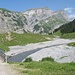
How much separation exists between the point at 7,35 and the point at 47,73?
540 feet

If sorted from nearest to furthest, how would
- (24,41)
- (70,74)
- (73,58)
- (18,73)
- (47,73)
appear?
1. (70,74)
2. (47,73)
3. (18,73)
4. (73,58)
5. (24,41)

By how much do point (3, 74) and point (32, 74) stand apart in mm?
3155

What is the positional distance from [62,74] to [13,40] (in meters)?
157

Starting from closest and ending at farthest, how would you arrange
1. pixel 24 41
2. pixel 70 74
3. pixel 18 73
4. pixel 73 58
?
pixel 70 74 → pixel 18 73 → pixel 73 58 → pixel 24 41

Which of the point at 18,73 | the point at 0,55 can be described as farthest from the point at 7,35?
the point at 18,73

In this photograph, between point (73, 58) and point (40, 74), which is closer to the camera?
point (40, 74)

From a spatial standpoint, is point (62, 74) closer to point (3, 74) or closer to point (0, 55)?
point (3, 74)

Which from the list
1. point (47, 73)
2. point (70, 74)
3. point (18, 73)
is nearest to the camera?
point (70, 74)

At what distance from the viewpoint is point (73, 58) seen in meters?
44.8

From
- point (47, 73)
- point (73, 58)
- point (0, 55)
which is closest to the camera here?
point (47, 73)

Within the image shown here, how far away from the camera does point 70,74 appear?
24.4 m

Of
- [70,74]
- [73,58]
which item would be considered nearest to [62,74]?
[70,74]

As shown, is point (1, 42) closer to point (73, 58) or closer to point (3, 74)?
point (73, 58)

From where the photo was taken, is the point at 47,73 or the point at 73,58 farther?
the point at 73,58
